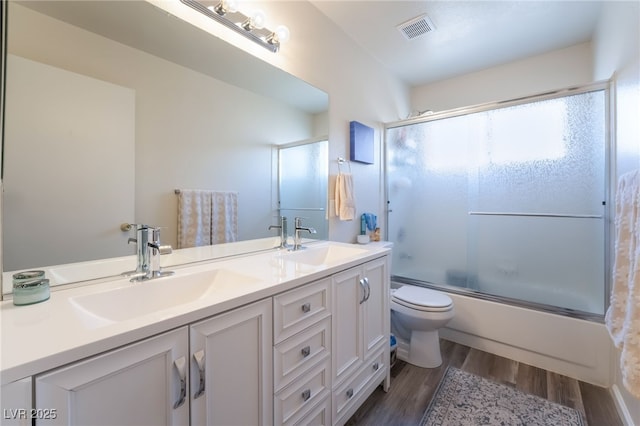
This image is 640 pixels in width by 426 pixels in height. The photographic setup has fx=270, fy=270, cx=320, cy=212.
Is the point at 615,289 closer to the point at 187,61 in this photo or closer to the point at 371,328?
the point at 371,328

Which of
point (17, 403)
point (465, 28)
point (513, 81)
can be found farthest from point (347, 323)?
point (513, 81)

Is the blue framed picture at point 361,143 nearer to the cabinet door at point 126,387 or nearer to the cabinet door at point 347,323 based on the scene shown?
the cabinet door at point 347,323

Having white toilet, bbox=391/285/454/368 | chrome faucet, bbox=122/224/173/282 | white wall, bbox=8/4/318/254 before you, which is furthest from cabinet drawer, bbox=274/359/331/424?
white toilet, bbox=391/285/454/368

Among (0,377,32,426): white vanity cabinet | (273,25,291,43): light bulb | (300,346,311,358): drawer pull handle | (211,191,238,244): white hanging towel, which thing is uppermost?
(273,25,291,43): light bulb

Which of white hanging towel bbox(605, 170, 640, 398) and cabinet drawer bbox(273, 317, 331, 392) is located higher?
white hanging towel bbox(605, 170, 640, 398)

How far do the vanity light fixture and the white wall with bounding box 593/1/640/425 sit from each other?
174 cm

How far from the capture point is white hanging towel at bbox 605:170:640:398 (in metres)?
0.91

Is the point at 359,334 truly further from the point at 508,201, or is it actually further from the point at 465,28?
the point at 465,28

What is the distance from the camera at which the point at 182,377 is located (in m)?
0.72

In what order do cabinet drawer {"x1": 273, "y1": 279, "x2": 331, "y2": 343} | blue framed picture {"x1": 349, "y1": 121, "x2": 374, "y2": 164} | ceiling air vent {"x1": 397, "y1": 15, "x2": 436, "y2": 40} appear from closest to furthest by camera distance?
cabinet drawer {"x1": 273, "y1": 279, "x2": 331, "y2": 343} < ceiling air vent {"x1": 397, "y1": 15, "x2": 436, "y2": 40} < blue framed picture {"x1": 349, "y1": 121, "x2": 374, "y2": 164}

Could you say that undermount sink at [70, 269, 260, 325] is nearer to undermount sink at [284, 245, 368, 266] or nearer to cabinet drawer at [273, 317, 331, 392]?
cabinet drawer at [273, 317, 331, 392]

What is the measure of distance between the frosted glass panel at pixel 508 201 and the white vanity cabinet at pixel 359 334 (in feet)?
3.61

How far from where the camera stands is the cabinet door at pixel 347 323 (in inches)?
49.3

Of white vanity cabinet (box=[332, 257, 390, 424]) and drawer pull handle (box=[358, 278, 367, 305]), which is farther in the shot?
drawer pull handle (box=[358, 278, 367, 305])
